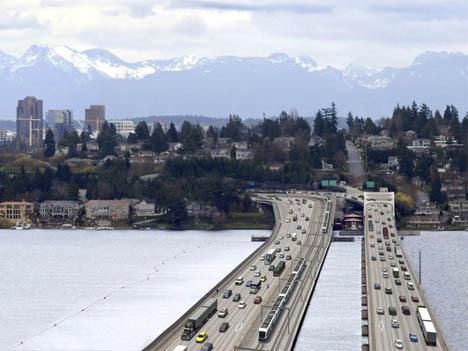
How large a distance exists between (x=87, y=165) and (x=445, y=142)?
3444 cm

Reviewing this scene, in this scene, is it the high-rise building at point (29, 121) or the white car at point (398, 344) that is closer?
the white car at point (398, 344)

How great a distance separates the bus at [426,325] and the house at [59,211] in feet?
156

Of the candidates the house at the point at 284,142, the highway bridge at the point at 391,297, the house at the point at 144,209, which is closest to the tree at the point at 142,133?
the house at the point at 284,142

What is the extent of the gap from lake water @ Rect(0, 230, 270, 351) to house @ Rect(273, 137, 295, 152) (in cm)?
3067

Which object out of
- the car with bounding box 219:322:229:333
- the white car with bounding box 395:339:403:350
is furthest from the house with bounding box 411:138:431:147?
the white car with bounding box 395:339:403:350

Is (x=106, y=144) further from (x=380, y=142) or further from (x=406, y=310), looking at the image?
(x=406, y=310)

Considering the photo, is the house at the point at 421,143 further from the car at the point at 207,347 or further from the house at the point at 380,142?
the car at the point at 207,347

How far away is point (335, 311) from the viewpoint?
132ft

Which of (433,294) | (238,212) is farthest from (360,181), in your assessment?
(433,294)

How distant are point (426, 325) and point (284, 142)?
72.4 m

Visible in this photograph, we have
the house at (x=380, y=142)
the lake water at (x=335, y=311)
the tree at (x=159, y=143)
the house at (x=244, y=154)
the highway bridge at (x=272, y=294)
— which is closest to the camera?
the highway bridge at (x=272, y=294)

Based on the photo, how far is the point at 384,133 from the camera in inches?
4331

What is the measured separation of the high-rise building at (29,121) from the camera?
169875 millimetres

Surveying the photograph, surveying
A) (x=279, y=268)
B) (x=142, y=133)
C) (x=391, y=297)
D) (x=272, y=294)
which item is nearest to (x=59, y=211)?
(x=142, y=133)
